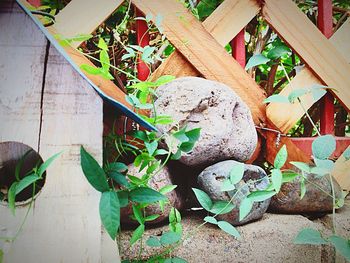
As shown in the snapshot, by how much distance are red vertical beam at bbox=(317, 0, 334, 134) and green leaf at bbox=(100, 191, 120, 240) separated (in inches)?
47.7

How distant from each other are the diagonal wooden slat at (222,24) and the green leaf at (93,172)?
2.69 ft

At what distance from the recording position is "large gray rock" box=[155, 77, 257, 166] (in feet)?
4.14

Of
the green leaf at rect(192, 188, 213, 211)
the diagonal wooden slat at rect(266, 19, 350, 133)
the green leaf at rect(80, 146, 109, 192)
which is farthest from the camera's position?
the diagonal wooden slat at rect(266, 19, 350, 133)

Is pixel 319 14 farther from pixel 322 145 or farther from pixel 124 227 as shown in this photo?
pixel 124 227

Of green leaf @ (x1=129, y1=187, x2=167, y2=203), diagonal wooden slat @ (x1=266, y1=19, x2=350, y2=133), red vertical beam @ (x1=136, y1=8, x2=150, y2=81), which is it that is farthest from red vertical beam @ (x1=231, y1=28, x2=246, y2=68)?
green leaf @ (x1=129, y1=187, x2=167, y2=203)

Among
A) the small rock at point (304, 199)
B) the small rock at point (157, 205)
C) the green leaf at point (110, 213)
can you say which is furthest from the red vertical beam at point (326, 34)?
the green leaf at point (110, 213)

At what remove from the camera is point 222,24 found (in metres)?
1.53

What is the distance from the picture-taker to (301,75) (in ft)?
5.29

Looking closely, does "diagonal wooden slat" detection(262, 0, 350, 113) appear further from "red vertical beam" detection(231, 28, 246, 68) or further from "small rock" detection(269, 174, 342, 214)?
"small rock" detection(269, 174, 342, 214)

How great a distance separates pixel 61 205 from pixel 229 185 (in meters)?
0.44

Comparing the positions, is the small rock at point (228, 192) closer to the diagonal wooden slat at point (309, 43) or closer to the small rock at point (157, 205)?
the small rock at point (157, 205)

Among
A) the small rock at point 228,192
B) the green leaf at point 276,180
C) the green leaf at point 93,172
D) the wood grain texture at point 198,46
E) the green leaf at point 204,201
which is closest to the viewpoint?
the green leaf at point 93,172

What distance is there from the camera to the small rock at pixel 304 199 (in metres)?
1.40

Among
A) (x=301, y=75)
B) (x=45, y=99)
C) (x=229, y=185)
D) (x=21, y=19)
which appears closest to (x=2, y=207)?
(x=45, y=99)
